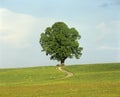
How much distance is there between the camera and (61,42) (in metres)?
112

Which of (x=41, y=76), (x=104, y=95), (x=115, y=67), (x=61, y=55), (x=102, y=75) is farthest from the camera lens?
(x=61, y=55)

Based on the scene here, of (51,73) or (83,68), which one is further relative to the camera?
(83,68)

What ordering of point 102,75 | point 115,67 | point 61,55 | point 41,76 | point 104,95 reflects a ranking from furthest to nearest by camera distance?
point 61,55, point 115,67, point 41,76, point 102,75, point 104,95

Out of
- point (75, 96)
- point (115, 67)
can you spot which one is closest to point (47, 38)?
point (115, 67)

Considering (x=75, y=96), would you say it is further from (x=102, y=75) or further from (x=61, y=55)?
(x=61, y=55)

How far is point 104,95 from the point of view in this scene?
109 ft

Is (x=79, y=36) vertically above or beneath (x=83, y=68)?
above

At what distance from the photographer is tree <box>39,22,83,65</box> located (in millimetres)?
111750

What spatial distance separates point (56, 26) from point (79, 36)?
7.87m

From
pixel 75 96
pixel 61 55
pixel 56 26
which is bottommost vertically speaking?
pixel 75 96

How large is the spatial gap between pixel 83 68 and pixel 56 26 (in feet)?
80.2

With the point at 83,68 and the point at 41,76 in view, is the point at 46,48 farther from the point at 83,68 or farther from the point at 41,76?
the point at 41,76

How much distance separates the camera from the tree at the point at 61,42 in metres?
112

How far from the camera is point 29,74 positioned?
282ft
